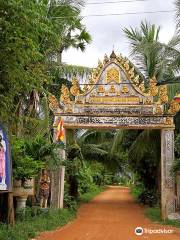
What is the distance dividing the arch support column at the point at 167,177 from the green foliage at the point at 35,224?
3.43 metres

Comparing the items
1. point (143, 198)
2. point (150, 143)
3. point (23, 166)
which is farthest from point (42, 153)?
point (143, 198)

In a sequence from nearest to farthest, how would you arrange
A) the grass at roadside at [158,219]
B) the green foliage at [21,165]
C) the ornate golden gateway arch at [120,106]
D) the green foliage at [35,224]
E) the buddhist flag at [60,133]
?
1. the green foliage at [35,224]
2. the green foliage at [21,165]
3. the grass at roadside at [158,219]
4. the buddhist flag at [60,133]
5. the ornate golden gateway arch at [120,106]

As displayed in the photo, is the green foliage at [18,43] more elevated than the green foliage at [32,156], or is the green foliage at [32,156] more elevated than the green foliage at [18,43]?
the green foliage at [18,43]

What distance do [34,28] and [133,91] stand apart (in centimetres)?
1000

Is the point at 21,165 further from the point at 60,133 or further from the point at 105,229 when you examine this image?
the point at 60,133

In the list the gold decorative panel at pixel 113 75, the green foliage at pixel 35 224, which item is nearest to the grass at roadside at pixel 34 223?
the green foliage at pixel 35 224

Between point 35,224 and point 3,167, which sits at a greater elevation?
point 3,167

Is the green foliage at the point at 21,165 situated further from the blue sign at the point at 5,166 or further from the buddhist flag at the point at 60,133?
the buddhist flag at the point at 60,133

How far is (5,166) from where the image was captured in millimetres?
10531

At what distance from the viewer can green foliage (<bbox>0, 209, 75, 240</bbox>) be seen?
31.8 ft

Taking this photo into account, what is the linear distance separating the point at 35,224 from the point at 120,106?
6274 mm

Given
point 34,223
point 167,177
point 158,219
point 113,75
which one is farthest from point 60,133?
point 158,219

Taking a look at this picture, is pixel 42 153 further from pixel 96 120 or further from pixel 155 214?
pixel 155 214

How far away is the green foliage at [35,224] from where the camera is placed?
31.8ft
